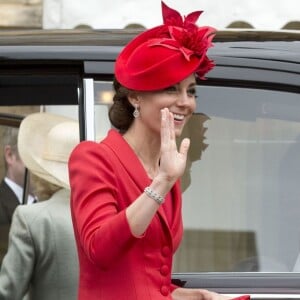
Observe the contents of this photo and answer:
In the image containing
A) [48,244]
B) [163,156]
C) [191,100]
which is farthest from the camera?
[48,244]

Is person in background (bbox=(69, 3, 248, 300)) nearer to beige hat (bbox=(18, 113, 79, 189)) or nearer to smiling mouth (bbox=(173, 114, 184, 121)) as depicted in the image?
smiling mouth (bbox=(173, 114, 184, 121))

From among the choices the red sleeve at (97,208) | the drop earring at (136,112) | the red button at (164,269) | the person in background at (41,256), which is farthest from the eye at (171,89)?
the person in background at (41,256)

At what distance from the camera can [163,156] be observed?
2.89 metres

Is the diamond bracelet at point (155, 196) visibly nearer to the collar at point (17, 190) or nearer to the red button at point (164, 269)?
the red button at point (164, 269)

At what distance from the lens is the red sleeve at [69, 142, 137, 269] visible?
2.89m

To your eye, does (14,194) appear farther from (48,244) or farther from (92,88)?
(92,88)

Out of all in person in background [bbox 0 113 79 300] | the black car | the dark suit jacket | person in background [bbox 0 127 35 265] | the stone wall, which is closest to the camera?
the black car

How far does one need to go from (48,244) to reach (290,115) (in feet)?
2.93

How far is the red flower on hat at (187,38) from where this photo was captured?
3072 mm

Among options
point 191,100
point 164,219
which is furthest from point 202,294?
point 191,100

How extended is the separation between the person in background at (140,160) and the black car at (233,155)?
470mm

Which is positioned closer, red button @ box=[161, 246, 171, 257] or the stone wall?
red button @ box=[161, 246, 171, 257]

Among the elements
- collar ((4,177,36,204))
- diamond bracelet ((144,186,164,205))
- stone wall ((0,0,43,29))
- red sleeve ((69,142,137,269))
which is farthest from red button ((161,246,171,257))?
stone wall ((0,0,43,29))

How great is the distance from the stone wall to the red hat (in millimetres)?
7258
